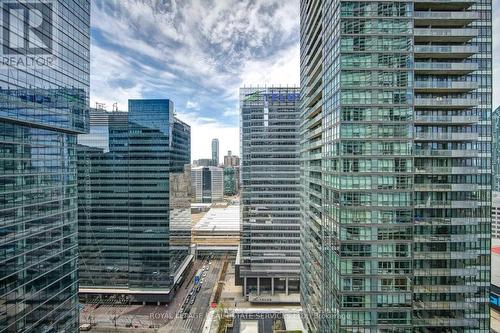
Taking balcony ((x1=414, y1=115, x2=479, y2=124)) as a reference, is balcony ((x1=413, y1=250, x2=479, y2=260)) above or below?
below

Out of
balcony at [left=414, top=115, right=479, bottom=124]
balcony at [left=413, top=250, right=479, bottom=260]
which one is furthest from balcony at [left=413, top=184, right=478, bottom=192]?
balcony at [left=414, top=115, right=479, bottom=124]

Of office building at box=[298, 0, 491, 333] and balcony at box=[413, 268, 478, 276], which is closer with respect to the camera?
office building at box=[298, 0, 491, 333]

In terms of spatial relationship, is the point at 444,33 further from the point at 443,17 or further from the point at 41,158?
the point at 41,158

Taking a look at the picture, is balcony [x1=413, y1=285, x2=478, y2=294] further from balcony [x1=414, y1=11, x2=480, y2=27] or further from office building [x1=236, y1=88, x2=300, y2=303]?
office building [x1=236, y1=88, x2=300, y2=303]

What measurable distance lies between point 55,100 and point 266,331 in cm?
6337

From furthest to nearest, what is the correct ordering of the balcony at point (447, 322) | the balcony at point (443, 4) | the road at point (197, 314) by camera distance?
the road at point (197, 314) → the balcony at point (443, 4) → the balcony at point (447, 322)

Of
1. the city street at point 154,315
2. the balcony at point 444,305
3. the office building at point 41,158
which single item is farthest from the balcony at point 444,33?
the city street at point 154,315

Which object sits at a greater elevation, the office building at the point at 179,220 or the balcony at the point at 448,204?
the balcony at the point at 448,204

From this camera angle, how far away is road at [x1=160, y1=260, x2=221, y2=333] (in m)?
71.4

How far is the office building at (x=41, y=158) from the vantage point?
3366 centimetres

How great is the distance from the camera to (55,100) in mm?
40531

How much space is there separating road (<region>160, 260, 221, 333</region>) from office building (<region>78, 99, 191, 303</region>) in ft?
34.5

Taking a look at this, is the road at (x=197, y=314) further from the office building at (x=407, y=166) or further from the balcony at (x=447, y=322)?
the balcony at (x=447, y=322)

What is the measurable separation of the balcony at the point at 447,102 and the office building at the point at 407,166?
153 mm
